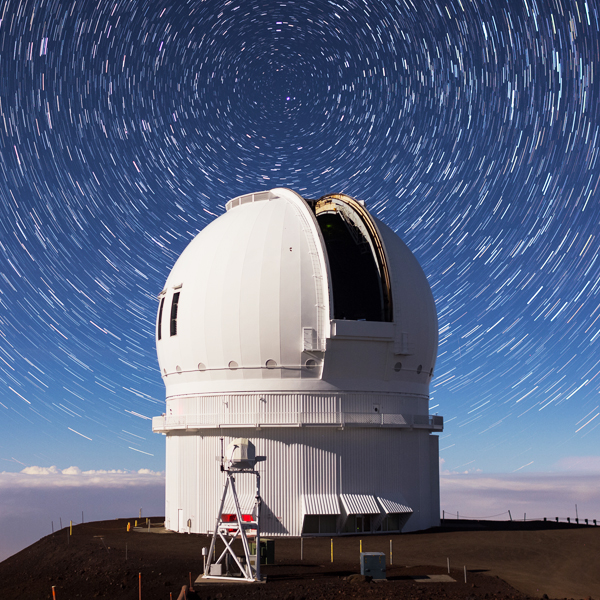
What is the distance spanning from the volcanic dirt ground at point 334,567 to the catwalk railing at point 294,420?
400 centimetres

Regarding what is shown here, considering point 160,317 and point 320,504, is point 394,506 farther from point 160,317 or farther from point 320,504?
point 160,317

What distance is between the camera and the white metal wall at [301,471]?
89.6ft

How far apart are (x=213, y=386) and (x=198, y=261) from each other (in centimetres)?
528

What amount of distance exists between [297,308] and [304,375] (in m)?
2.46

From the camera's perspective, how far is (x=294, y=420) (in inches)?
1082

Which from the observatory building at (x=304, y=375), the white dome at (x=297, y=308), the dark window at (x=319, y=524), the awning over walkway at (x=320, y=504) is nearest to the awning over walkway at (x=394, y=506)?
the observatory building at (x=304, y=375)

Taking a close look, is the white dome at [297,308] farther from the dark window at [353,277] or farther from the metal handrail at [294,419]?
the metal handrail at [294,419]

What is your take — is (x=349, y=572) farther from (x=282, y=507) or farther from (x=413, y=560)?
(x=282, y=507)

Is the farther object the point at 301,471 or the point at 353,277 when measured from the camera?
the point at 353,277

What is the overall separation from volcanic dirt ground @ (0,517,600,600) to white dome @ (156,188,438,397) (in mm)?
5950

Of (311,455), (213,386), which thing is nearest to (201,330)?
(213,386)

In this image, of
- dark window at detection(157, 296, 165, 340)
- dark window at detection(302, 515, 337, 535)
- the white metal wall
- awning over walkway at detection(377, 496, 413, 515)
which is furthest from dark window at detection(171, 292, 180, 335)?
awning over walkway at detection(377, 496, 413, 515)

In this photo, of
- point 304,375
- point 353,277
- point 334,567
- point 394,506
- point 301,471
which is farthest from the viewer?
point 353,277

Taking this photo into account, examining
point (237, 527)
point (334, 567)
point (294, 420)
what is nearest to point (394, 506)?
point (294, 420)
